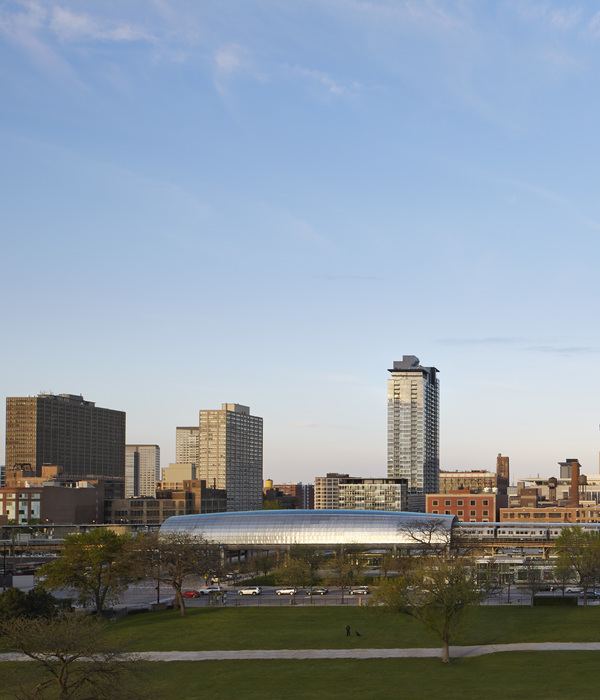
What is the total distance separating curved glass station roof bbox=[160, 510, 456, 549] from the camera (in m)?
177

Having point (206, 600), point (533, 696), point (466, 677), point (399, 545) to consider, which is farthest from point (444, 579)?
point (399, 545)

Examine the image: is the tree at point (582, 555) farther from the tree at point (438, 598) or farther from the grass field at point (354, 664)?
the tree at point (438, 598)

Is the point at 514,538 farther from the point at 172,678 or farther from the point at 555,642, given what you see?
the point at 172,678

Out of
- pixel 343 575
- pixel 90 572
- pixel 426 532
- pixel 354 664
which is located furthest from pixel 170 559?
pixel 426 532

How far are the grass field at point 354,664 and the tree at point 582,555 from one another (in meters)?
10.5

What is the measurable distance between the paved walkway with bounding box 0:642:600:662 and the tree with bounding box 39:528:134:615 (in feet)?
90.4

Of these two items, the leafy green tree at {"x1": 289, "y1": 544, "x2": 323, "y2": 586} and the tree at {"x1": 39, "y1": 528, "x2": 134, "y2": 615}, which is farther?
the leafy green tree at {"x1": 289, "y1": 544, "x2": 323, "y2": 586}

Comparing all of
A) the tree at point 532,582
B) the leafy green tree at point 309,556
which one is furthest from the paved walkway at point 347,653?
the leafy green tree at point 309,556

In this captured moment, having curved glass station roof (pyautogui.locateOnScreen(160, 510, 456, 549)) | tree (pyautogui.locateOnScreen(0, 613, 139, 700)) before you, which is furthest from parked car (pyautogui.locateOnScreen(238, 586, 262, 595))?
tree (pyautogui.locateOnScreen(0, 613, 139, 700))

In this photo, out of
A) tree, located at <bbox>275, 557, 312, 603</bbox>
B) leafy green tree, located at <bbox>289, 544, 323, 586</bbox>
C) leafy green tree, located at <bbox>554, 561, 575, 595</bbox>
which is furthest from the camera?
leafy green tree, located at <bbox>289, 544, 323, 586</bbox>

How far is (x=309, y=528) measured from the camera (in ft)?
600

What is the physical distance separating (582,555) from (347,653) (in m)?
54.0

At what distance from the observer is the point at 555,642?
75.2 metres

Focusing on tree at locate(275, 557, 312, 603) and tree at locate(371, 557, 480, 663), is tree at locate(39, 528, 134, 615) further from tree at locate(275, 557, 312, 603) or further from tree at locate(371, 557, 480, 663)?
tree at locate(371, 557, 480, 663)
